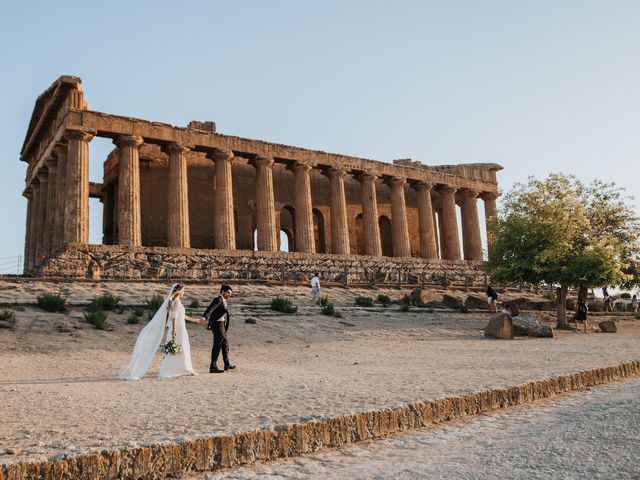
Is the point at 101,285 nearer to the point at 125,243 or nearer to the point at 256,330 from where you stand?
the point at 125,243

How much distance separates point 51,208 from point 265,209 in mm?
11113

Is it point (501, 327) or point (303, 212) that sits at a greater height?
point (303, 212)

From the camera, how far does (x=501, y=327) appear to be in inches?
648

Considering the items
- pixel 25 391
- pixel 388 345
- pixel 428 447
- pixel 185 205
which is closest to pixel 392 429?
pixel 428 447

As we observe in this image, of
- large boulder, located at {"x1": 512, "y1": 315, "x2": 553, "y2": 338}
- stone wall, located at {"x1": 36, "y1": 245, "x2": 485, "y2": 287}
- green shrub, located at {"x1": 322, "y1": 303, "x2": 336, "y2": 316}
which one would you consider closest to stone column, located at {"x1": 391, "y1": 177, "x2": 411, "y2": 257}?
stone wall, located at {"x1": 36, "y1": 245, "x2": 485, "y2": 287}

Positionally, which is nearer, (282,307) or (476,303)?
(282,307)

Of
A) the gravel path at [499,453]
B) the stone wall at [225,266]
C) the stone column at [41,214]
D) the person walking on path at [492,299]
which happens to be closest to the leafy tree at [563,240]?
the person walking on path at [492,299]

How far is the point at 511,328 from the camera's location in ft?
54.6

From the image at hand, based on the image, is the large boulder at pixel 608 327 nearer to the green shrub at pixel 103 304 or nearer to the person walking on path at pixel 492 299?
the person walking on path at pixel 492 299

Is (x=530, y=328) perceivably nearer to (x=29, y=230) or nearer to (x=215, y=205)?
(x=215, y=205)

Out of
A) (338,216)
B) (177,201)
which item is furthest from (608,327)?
(177,201)

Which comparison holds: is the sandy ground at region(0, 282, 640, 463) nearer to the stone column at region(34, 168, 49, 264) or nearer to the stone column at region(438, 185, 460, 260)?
Result: the stone column at region(34, 168, 49, 264)

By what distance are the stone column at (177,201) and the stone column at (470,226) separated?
816 inches

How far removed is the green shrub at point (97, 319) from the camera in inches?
539
